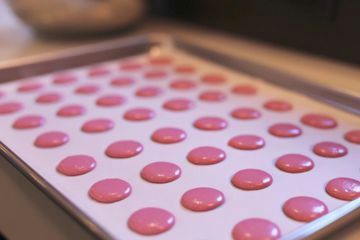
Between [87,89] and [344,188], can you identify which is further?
[87,89]

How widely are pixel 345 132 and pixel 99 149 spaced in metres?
0.26

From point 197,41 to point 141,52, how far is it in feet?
0.31

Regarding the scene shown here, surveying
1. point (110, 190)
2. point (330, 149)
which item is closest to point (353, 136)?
point (330, 149)

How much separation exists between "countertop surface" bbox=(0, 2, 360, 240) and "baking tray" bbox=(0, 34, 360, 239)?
2 centimetres

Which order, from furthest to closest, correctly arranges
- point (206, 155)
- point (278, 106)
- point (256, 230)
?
point (278, 106), point (206, 155), point (256, 230)

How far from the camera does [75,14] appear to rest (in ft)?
2.42

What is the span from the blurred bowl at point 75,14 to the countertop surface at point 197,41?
0.03 m

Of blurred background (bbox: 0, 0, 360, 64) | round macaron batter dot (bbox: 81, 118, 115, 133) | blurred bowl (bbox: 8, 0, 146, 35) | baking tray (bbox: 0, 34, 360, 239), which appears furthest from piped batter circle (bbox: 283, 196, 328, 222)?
blurred bowl (bbox: 8, 0, 146, 35)

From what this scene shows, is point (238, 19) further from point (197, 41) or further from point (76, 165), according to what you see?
point (76, 165)

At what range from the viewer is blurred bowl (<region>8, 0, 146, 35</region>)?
731mm

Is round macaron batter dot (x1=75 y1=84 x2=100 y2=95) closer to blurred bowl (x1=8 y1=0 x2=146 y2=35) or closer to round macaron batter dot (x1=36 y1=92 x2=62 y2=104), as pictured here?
round macaron batter dot (x1=36 y1=92 x2=62 y2=104)

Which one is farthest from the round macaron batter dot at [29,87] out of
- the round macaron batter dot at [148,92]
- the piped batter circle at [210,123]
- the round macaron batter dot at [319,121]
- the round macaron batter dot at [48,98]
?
the round macaron batter dot at [319,121]

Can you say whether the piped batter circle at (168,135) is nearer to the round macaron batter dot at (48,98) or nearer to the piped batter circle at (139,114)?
the piped batter circle at (139,114)

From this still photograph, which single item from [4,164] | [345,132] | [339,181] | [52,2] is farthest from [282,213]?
[52,2]
